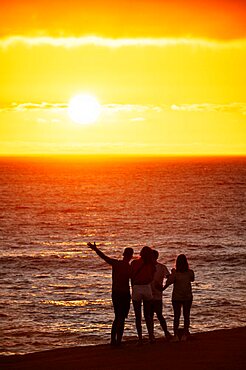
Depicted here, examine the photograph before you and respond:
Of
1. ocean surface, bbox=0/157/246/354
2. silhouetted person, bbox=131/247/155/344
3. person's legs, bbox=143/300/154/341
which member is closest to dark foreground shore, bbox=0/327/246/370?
person's legs, bbox=143/300/154/341

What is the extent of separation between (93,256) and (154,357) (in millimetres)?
33999

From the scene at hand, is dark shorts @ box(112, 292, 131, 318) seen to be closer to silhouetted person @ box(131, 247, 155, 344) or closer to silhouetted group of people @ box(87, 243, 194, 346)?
silhouetted group of people @ box(87, 243, 194, 346)

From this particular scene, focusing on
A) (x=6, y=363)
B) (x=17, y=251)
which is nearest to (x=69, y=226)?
(x=17, y=251)

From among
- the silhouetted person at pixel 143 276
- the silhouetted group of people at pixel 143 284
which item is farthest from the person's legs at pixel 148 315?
the silhouetted person at pixel 143 276

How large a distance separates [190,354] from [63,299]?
61.8 ft

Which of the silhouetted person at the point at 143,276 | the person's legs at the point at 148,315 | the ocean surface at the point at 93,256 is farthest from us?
the ocean surface at the point at 93,256

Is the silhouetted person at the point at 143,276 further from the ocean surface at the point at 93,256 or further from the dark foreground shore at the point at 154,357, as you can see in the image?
the ocean surface at the point at 93,256

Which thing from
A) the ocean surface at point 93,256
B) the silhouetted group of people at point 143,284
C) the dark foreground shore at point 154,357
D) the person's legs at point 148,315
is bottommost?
the ocean surface at point 93,256

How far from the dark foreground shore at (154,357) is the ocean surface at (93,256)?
7518 mm

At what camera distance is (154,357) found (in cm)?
1401

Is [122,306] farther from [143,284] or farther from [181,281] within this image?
[181,281]

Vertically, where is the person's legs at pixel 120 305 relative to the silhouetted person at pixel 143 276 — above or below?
below

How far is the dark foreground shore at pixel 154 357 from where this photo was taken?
13.3 meters

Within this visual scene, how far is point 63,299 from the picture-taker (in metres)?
32.4
